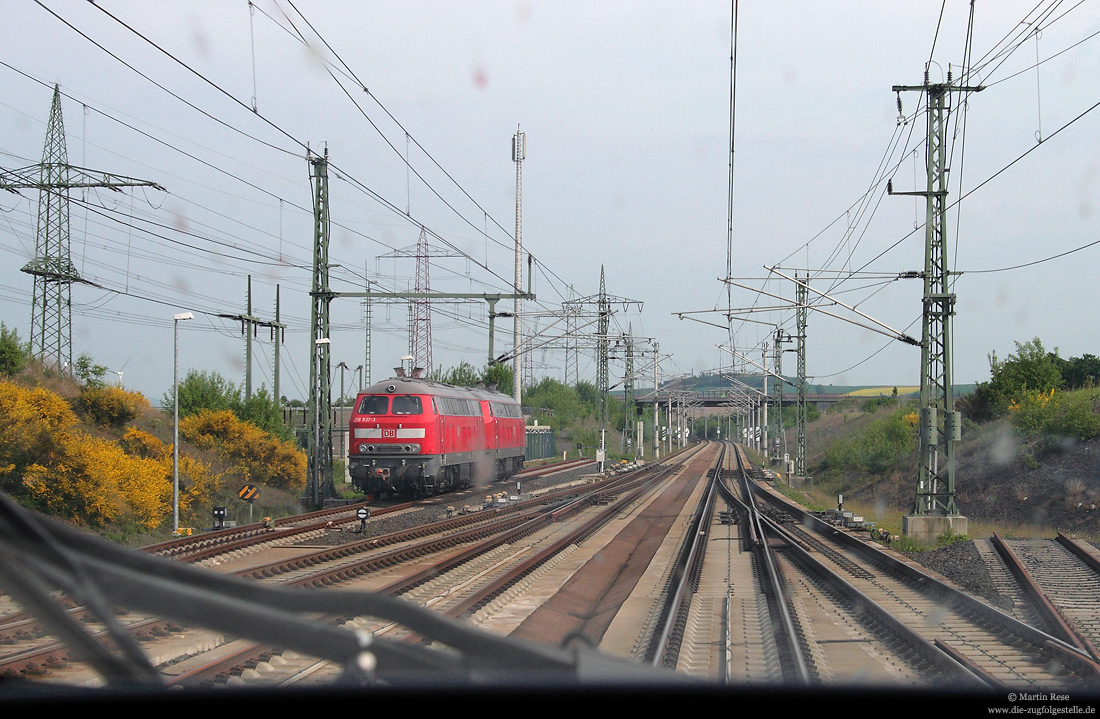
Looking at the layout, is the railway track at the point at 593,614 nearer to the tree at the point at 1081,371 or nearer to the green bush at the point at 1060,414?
the green bush at the point at 1060,414

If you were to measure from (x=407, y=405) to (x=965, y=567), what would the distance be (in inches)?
597

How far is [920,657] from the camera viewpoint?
8.90 m

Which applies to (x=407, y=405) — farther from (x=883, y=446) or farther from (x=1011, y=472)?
(x=883, y=446)

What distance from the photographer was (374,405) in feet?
84.8

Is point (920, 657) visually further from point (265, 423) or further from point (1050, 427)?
point (265, 423)

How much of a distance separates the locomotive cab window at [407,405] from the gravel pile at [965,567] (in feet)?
43.8

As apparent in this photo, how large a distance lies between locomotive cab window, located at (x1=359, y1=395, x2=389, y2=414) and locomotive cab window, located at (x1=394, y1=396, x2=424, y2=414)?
1.16ft

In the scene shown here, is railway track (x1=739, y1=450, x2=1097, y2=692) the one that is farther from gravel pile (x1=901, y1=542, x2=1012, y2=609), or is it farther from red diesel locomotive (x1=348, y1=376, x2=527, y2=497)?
red diesel locomotive (x1=348, y1=376, x2=527, y2=497)

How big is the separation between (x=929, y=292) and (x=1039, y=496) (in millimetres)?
11686

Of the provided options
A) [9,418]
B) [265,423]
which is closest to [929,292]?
[9,418]

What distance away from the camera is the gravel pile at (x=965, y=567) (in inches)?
499

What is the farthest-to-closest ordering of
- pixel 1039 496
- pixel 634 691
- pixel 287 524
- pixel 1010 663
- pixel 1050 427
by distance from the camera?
pixel 1050 427 < pixel 1039 496 < pixel 287 524 < pixel 1010 663 < pixel 634 691

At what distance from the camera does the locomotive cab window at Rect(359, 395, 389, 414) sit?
25.6 m

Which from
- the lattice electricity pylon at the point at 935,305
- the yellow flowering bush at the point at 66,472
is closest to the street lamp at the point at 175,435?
the yellow flowering bush at the point at 66,472
